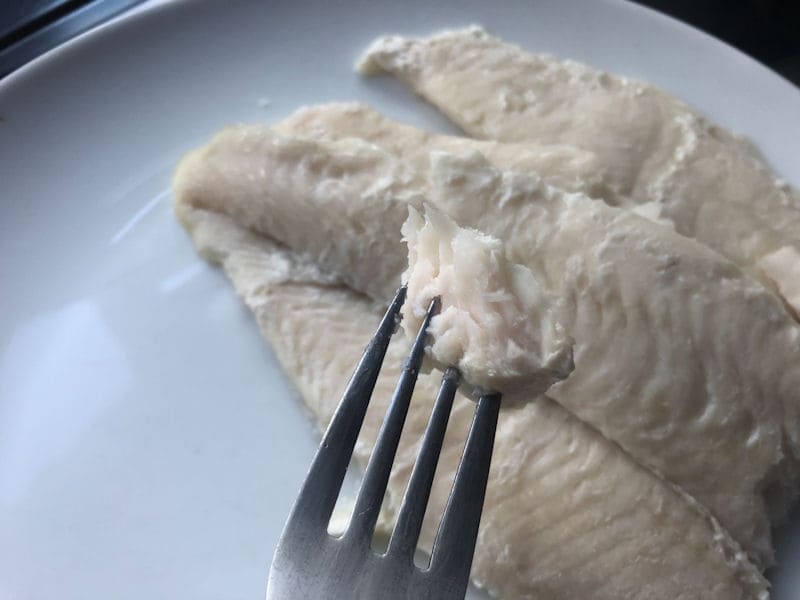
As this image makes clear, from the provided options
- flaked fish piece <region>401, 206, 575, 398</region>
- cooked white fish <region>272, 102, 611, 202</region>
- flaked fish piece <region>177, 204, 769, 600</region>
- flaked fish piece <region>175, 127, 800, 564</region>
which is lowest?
flaked fish piece <region>177, 204, 769, 600</region>

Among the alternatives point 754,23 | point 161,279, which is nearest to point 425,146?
point 161,279

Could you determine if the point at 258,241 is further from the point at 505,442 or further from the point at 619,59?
the point at 619,59

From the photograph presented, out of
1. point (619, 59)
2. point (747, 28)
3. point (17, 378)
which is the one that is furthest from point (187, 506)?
point (747, 28)

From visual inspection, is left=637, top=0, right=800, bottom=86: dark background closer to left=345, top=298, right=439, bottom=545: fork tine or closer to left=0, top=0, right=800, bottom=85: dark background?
A: left=0, top=0, right=800, bottom=85: dark background

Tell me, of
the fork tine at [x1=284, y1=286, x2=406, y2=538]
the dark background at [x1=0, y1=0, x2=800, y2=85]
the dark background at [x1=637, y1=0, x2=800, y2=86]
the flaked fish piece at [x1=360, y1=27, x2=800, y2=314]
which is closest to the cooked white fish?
the flaked fish piece at [x1=360, y1=27, x2=800, y2=314]

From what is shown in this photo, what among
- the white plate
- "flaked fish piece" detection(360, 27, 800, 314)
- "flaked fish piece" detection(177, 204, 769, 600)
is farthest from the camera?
"flaked fish piece" detection(360, 27, 800, 314)

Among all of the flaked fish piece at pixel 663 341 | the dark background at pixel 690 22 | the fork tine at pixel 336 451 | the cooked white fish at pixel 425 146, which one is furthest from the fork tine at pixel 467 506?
the dark background at pixel 690 22

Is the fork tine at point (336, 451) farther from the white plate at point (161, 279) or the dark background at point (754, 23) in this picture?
the dark background at point (754, 23)
